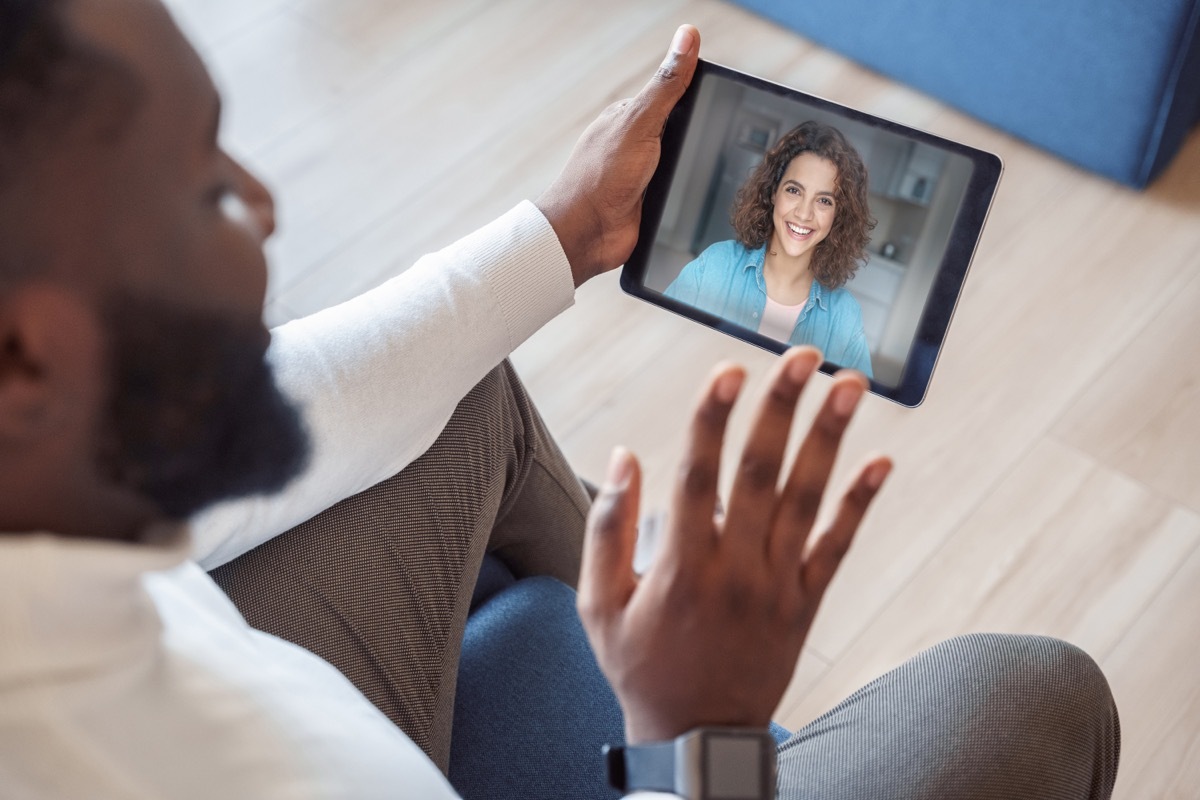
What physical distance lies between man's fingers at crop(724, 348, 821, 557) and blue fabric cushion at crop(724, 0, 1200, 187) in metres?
1.24

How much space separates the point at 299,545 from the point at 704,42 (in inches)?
52.0

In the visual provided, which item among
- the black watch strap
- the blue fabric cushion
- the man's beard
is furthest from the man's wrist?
the blue fabric cushion

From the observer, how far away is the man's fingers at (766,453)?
0.56m

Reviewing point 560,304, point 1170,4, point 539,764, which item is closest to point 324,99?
point 560,304

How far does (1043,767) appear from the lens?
0.74m

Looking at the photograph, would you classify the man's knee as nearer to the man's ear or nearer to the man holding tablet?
the man holding tablet

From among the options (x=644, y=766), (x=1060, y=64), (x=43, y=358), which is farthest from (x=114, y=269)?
(x=1060, y=64)

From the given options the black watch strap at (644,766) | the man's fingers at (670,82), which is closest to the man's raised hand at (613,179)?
the man's fingers at (670,82)

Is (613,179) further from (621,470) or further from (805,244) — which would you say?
(621,470)

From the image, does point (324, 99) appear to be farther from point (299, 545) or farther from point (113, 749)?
point (113, 749)

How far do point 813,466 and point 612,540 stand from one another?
0.11 m

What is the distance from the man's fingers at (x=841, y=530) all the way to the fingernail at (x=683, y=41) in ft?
1.45

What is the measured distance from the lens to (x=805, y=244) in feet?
2.98

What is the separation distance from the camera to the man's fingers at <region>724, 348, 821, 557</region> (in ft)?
1.84
